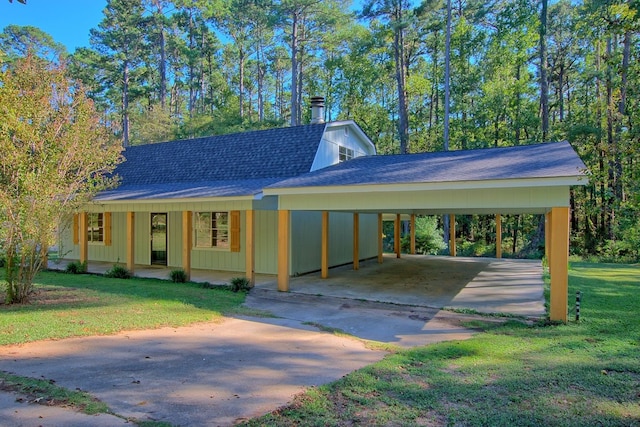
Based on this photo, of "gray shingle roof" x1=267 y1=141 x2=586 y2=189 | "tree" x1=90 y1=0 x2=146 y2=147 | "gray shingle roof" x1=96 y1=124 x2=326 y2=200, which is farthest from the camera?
"tree" x1=90 y1=0 x2=146 y2=147

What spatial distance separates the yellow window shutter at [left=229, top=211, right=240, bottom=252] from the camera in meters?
12.0

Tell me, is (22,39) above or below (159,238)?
above

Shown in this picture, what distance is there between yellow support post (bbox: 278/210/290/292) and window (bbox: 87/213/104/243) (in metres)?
8.70

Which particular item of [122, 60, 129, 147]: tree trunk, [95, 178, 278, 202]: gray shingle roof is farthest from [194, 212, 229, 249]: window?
[122, 60, 129, 147]: tree trunk

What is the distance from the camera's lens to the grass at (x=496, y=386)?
10.9 ft

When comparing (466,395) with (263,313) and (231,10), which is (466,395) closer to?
(263,313)

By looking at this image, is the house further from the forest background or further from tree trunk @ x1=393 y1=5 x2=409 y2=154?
the forest background

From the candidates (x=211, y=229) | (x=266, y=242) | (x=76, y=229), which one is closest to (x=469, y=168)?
(x=266, y=242)

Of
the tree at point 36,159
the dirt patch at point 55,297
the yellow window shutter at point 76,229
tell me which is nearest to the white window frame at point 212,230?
the dirt patch at point 55,297

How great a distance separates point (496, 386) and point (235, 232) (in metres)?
9.11

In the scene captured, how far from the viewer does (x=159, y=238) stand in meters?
13.7

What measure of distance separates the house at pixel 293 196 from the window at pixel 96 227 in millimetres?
36

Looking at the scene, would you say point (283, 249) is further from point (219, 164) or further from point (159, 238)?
point (159, 238)

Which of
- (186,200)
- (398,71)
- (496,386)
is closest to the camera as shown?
(496,386)
